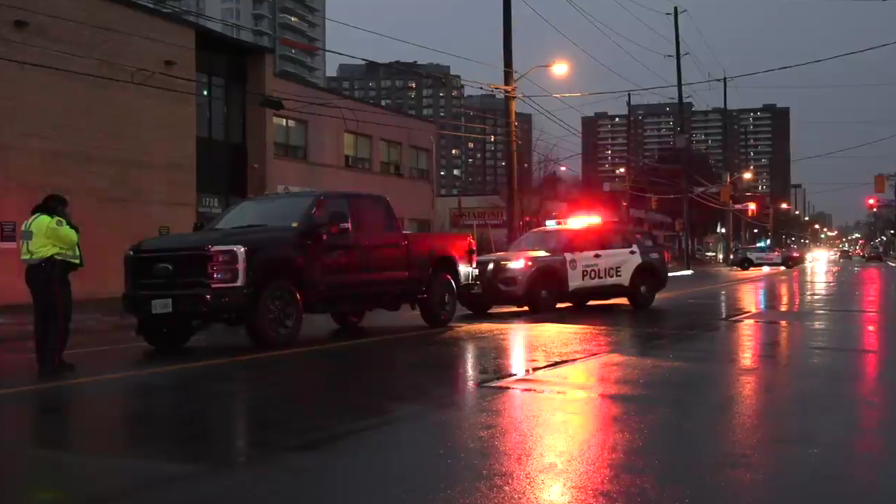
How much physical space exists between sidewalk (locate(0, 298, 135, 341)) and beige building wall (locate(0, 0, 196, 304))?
1.65 m

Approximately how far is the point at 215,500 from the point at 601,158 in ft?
403

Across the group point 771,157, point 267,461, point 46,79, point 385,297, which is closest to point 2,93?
point 46,79

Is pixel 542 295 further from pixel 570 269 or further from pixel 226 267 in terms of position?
pixel 226 267

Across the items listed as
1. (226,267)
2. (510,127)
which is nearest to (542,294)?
(226,267)

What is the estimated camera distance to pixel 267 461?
6176 millimetres

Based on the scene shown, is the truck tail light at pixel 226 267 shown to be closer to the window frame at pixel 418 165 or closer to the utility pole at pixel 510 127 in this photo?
the utility pole at pixel 510 127

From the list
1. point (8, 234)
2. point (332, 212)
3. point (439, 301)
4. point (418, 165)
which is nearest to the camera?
point (332, 212)

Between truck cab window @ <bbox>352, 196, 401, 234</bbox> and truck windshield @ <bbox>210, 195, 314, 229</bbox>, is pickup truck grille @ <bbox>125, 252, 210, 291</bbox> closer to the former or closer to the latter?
truck windshield @ <bbox>210, 195, 314, 229</bbox>

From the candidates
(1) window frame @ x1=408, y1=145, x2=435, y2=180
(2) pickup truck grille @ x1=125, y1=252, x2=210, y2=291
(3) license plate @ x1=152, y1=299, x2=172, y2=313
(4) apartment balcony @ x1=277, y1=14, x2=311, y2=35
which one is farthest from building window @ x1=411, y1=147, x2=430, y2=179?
(4) apartment balcony @ x1=277, y1=14, x2=311, y2=35

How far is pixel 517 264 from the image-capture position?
17328mm

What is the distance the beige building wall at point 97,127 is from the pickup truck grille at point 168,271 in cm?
1186

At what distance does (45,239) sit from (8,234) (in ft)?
43.1

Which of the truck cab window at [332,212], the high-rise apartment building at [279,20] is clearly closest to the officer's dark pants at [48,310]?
the truck cab window at [332,212]

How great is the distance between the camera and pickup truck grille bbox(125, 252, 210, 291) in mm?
11289
